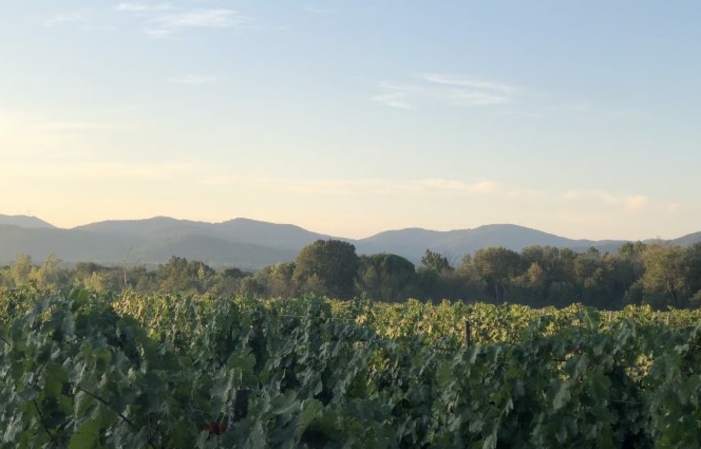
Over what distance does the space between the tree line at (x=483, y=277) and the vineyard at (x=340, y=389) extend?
131 feet

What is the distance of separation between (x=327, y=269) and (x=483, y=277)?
11437 millimetres

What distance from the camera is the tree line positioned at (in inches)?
1999

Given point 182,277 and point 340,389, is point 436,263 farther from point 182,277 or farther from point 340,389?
point 340,389

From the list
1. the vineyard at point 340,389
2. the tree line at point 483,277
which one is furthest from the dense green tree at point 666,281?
the vineyard at point 340,389

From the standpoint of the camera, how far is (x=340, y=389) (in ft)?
19.8

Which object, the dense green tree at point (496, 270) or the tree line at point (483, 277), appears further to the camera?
the dense green tree at point (496, 270)

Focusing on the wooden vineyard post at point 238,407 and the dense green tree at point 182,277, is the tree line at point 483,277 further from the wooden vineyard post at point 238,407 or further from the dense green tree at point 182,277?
the wooden vineyard post at point 238,407

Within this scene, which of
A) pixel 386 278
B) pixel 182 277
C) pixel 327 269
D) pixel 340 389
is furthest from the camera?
pixel 327 269

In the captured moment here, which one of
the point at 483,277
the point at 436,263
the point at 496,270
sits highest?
the point at 436,263

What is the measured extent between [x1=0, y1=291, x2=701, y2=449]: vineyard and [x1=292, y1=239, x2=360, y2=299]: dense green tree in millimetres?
43233

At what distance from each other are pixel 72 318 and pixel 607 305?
51.5 metres

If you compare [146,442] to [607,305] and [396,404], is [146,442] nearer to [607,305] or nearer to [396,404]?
[396,404]

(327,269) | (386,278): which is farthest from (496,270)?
(327,269)

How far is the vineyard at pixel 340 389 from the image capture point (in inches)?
143
